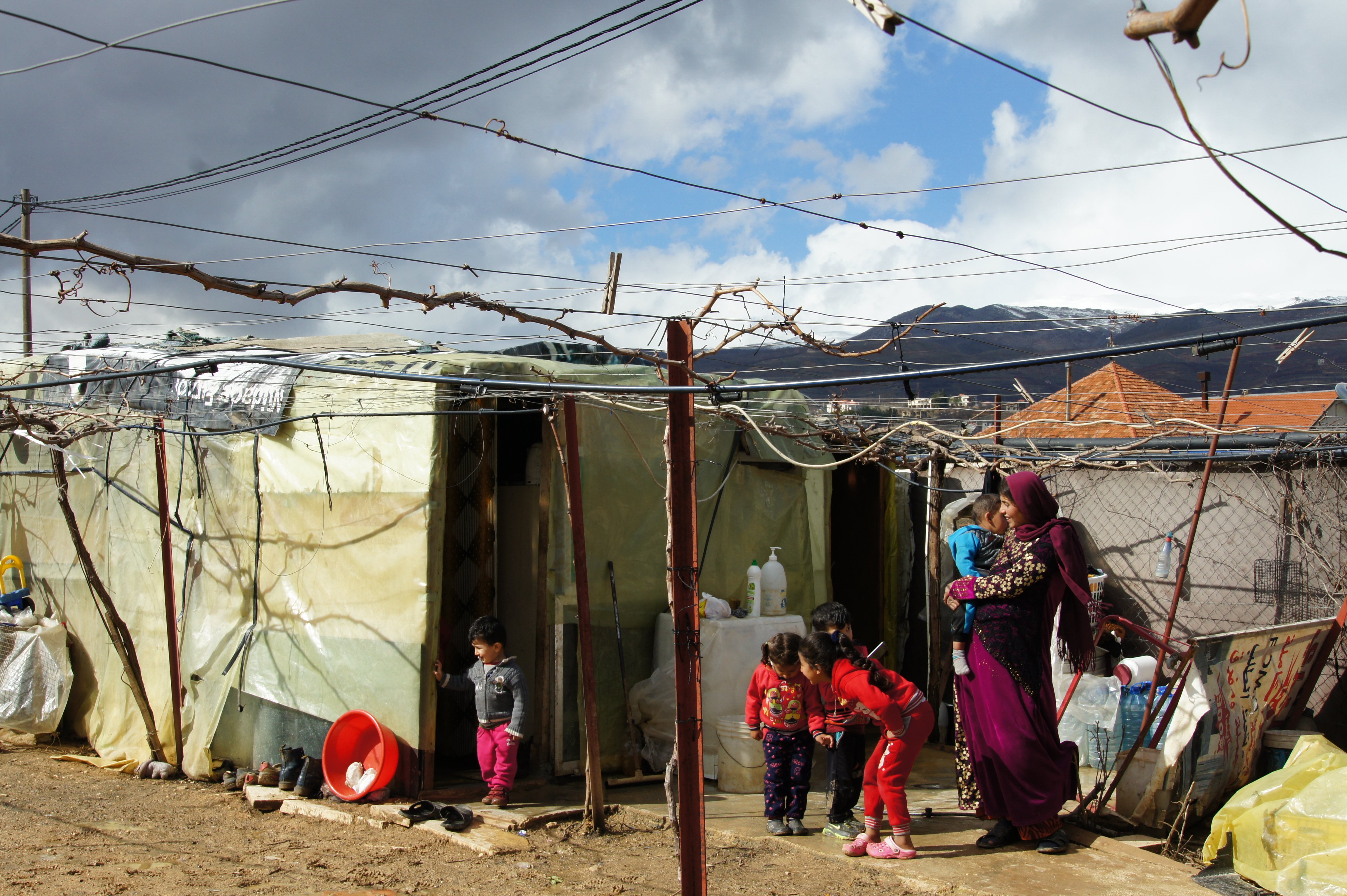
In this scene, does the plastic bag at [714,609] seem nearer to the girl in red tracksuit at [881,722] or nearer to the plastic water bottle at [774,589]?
the plastic water bottle at [774,589]

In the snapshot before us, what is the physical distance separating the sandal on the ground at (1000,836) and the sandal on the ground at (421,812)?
3.06m

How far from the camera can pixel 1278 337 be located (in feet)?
84.8

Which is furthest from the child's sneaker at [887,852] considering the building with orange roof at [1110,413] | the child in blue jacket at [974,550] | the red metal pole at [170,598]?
the red metal pole at [170,598]

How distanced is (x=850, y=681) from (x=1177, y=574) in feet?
14.7

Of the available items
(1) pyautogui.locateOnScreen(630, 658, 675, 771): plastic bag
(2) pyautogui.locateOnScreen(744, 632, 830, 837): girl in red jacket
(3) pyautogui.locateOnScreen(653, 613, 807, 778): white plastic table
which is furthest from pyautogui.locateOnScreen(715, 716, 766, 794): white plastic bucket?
(2) pyautogui.locateOnScreen(744, 632, 830, 837): girl in red jacket

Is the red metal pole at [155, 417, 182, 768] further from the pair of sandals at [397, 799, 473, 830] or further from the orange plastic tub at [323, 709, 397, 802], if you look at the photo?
the pair of sandals at [397, 799, 473, 830]

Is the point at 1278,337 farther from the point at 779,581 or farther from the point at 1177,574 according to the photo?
the point at 779,581

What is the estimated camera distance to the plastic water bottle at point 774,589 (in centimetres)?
738

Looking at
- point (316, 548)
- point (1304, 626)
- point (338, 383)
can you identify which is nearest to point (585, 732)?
point (316, 548)

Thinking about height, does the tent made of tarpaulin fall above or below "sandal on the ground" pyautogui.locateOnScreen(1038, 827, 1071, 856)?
above

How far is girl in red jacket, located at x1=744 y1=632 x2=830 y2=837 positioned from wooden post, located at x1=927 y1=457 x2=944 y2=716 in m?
2.89

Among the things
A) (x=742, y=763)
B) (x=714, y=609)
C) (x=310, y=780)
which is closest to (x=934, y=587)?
(x=714, y=609)

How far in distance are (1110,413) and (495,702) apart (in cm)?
734

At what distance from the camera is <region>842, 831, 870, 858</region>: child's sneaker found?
16.8ft
